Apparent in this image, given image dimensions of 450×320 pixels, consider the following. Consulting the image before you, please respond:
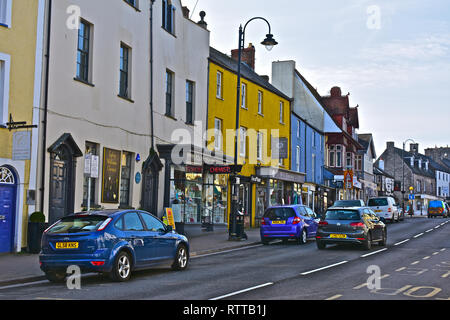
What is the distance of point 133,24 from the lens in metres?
23.4

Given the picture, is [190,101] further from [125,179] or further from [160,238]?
[160,238]

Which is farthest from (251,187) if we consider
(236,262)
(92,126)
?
(236,262)

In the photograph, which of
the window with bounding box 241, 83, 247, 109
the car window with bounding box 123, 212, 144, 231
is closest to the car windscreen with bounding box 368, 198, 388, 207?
the window with bounding box 241, 83, 247, 109

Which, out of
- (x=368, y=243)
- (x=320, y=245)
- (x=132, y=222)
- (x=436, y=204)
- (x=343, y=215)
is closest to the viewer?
(x=132, y=222)

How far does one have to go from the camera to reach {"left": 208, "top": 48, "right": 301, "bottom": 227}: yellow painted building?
31.5 m

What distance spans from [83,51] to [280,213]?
32.2ft

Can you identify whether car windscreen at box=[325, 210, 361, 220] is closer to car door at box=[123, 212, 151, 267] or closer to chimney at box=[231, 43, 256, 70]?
car door at box=[123, 212, 151, 267]

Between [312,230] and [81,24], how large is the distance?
12363 mm

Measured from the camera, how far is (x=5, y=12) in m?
17.4

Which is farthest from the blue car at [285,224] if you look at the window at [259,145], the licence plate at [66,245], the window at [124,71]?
the window at [259,145]

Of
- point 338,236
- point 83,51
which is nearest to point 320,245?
point 338,236

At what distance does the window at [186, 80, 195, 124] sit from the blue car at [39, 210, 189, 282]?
50.8 ft

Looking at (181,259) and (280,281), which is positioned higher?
(181,259)
